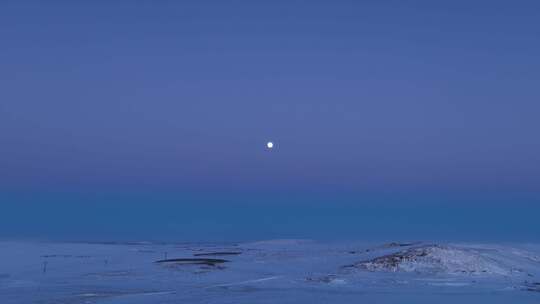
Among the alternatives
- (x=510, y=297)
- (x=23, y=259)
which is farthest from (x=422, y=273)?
(x=23, y=259)

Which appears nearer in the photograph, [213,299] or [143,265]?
[213,299]

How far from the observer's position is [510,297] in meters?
35.1

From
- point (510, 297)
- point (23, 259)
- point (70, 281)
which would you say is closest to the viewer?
point (510, 297)

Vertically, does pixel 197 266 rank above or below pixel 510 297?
above

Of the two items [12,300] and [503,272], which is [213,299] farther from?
[503,272]

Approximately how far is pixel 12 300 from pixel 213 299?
1050cm

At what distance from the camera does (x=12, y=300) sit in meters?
31.8

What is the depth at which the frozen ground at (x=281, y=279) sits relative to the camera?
1332 inches

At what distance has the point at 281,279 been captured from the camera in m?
42.5

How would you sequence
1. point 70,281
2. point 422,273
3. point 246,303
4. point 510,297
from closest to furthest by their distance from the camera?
point 246,303 < point 510,297 < point 70,281 < point 422,273

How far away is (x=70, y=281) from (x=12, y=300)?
28.4ft

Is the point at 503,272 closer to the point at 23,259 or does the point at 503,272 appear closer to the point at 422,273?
the point at 422,273

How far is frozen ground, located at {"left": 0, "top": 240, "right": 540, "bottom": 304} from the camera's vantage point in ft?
111

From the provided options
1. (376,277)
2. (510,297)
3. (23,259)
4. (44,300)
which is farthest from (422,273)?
(23,259)
